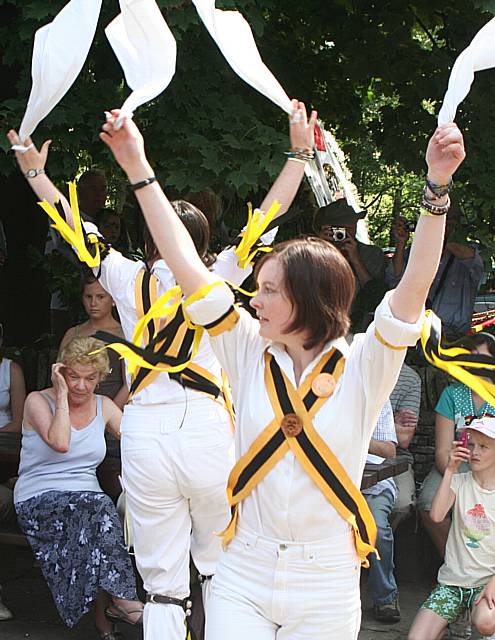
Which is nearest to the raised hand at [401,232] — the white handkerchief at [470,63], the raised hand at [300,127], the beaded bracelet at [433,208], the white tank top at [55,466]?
the white tank top at [55,466]

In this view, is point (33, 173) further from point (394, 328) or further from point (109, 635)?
point (109, 635)

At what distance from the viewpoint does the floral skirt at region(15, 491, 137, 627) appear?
5367mm

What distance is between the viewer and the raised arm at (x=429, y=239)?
274cm

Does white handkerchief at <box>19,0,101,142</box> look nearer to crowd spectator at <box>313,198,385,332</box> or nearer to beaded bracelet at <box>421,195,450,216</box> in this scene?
beaded bracelet at <box>421,195,450,216</box>

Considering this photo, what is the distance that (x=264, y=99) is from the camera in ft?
23.4

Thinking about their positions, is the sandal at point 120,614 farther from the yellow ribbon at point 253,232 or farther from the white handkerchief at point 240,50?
the white handkerchief at point 240,50

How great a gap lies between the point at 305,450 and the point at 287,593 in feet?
1.29

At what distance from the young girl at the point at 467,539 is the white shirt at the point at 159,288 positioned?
4.86 ft

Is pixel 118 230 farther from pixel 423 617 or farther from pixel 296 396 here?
pixel 296 396

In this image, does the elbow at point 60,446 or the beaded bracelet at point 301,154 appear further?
the elbow at point 60,446

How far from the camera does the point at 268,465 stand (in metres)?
3.13

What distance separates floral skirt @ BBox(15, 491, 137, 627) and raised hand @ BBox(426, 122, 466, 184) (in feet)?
10.5

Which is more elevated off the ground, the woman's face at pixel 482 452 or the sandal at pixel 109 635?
the woman's face at pixel 482 452

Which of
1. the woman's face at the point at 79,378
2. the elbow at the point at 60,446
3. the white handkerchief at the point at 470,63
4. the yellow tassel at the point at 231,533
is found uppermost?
the white handkerchief at the point at 470,63
